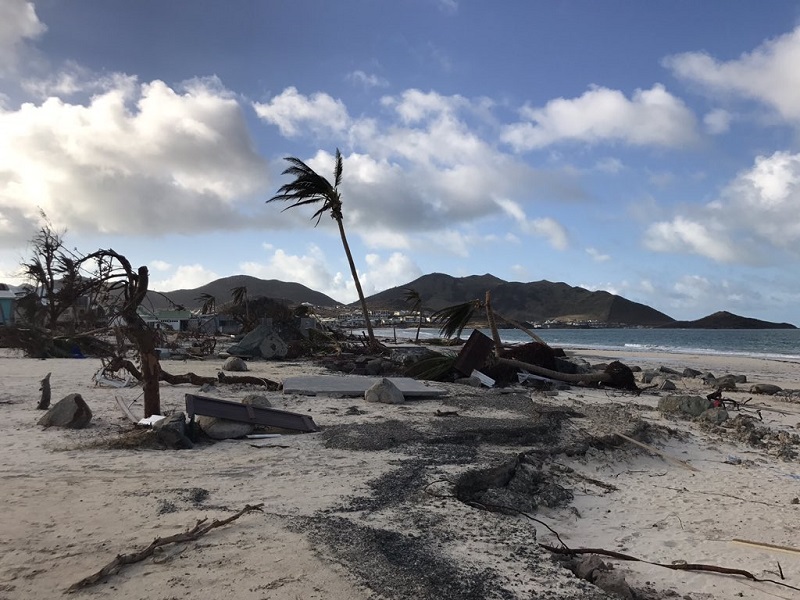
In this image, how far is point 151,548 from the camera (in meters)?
3.09

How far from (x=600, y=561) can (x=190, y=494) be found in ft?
9.68

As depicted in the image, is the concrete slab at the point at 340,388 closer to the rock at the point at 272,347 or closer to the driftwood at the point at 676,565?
the driftwood at the point at 676,565

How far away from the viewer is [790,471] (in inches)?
240

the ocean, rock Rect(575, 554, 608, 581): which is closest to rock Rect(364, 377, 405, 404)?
rock Rect(575, 554, 608, 581)

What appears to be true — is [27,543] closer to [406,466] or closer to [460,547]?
[460,547]

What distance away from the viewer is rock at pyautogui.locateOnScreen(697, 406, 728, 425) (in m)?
8.64

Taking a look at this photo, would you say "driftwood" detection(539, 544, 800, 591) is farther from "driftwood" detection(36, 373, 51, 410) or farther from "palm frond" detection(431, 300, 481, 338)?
"palm frond" detection(431, 300, 481, 338)

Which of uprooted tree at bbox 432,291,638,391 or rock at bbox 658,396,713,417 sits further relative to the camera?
uprooted tree at bbox 432,291,638,391

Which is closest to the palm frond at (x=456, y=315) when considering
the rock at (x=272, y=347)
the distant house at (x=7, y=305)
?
the rock at (x=272, y=347)

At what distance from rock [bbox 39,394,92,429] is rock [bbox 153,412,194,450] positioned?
4.35 ft

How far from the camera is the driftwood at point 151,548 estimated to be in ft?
9.02

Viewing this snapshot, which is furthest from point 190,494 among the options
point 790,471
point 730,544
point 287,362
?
point 287,362

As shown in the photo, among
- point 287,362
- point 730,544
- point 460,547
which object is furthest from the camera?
point 287,362

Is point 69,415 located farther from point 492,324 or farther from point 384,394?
point 492,324
